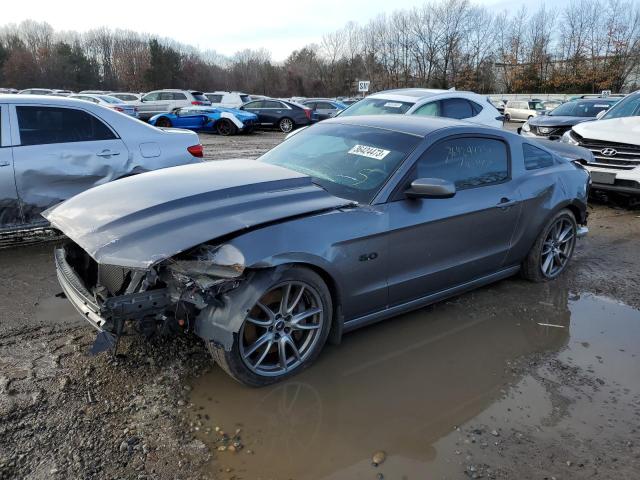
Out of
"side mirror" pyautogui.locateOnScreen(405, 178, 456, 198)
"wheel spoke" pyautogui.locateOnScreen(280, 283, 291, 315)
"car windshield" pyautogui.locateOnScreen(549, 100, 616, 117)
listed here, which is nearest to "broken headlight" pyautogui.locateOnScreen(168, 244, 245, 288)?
"wheel spoke" pyautogui.locateOnScreen(280, 283, 291, 315)

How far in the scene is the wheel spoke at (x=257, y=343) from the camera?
2.94 meters

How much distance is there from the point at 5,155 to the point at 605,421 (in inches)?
214

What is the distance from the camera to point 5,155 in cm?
489

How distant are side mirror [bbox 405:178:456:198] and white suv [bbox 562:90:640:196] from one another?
224 inches

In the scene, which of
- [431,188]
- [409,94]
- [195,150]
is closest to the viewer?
[431,188]

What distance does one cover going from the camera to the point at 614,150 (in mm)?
7898

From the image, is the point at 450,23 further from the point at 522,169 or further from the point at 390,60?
the point at 522,169

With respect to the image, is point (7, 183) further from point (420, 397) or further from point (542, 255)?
point (542, 255)

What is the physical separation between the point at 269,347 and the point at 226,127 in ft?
58.4

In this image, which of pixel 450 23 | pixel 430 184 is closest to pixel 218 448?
pixel 430 184

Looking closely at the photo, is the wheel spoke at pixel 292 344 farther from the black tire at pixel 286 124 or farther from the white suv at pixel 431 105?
the black tire at pixel 286 124

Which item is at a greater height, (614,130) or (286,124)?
(614,130)

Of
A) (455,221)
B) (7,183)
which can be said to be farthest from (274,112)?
(455,221)

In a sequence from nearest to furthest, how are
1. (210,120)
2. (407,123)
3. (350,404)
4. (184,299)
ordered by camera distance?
(184,299) < (350,404) < (407,123) < (210,120)
